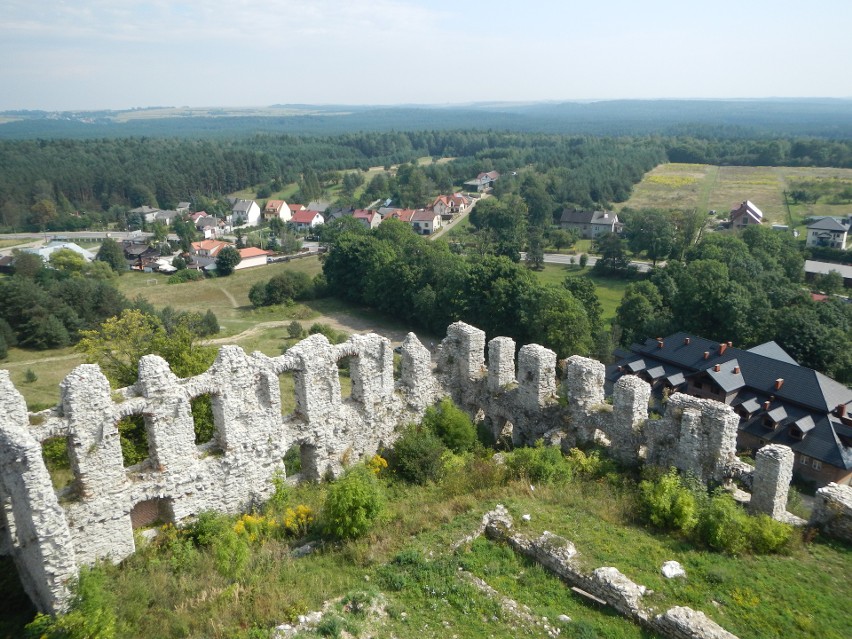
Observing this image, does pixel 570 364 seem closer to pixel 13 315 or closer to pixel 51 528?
pixel 51 528

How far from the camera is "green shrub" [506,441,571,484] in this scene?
19.6 meters

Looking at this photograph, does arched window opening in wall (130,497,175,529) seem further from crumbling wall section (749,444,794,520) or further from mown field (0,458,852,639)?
crumbling wall section (749,444,794,520)

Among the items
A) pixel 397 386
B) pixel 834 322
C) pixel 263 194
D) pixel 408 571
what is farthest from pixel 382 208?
pixel 408 571

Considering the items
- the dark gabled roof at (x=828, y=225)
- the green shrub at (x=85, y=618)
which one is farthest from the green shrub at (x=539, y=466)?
the dark gabled roof at (x=828, y=225)

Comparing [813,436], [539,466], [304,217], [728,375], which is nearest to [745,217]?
[728,375]

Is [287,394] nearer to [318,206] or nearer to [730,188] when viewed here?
[318,206]

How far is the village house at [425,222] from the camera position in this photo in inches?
4499

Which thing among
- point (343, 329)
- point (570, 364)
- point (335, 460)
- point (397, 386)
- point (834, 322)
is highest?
point (570, 364)

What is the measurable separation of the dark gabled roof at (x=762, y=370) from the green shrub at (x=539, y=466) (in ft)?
68.9

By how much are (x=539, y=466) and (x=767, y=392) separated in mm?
22821

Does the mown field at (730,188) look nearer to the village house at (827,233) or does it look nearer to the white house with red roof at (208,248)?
the village house at (827,233)

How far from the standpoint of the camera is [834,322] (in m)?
46.5

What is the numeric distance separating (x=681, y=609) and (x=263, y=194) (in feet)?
524

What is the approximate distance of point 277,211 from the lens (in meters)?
139
